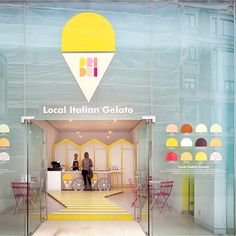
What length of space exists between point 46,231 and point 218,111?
3.61 m

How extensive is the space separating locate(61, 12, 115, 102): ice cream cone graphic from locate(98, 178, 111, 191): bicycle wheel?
8215mm

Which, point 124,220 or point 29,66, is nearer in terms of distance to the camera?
point 29,66

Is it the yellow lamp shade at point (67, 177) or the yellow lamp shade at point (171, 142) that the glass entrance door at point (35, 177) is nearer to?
the yellow lamp shade at point (171, 142)

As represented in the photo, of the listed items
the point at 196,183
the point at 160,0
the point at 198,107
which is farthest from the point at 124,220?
the point at 160,0

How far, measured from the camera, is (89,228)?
823 centimetres

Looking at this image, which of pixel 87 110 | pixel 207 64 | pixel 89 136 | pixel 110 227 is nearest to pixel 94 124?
pixel 89 136

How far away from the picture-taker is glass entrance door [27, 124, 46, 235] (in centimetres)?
731

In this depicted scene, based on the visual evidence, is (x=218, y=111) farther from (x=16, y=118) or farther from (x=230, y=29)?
(x=16, y=118)

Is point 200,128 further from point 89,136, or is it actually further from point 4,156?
point 89,136

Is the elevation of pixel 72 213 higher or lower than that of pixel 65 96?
lower

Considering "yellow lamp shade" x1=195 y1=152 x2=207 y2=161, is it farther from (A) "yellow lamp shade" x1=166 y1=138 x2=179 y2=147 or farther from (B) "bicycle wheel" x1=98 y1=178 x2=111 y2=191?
(B) "bicycle wheel" x1=98 y1=178 x2=111 y2=191

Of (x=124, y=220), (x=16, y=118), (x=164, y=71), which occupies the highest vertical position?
(x=164, y=71)

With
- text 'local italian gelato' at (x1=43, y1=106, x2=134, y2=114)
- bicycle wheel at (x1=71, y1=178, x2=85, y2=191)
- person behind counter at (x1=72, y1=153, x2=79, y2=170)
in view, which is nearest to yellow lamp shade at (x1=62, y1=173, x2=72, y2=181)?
bicycle wheel at (x1=71, y1=178, x2=85, y2=191)

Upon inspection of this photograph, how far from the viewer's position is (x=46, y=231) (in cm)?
805
